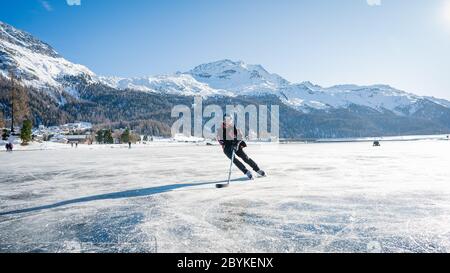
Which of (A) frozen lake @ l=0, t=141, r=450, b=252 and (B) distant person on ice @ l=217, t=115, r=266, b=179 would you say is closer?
(A) frozen lake @ l=0, t=141, r=450, b=252

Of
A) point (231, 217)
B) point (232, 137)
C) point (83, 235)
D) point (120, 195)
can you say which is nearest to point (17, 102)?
point (232, 137)

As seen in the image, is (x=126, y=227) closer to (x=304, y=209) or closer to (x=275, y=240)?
(x=275, y=240)

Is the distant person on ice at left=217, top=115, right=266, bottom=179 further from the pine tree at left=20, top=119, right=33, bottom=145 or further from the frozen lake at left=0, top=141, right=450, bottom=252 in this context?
the pine tree at left=20, top=119, right=33, bottom=145

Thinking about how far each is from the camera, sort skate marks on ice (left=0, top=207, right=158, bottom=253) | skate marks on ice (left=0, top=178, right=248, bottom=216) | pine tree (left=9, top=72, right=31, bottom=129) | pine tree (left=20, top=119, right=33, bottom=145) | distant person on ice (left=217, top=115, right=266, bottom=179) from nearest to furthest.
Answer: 1. skate marks on ice (left=0, top=207, right=158, bottom=253)
2. skate marks on ice (left=0, top=178, right=248, bottom=216)
3. distant person on ice (left=217, top=115, right=266, bottom=179)
4. pine tree (left=20, top=119, right=33, bottom=145)
5. pine tree (left=9, top=72, right=31, bottom=129)

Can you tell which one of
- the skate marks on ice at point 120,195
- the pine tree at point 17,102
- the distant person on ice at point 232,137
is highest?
the pine tree at point 17,102

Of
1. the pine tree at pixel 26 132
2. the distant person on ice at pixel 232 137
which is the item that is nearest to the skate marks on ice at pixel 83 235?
the distant person on ice at pixel 232 137

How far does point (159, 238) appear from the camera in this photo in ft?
13.7

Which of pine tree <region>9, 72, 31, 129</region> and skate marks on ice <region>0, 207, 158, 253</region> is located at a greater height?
pine tree <region>9, 72, 31, 129</region>

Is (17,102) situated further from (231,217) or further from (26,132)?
(231,217)

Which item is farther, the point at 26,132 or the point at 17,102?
the point at 17,102

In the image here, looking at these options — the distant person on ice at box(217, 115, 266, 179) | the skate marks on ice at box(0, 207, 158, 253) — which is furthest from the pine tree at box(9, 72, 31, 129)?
the skate marks on ice at box(0, 207, 158, 253)

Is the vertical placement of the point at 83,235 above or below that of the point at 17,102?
below

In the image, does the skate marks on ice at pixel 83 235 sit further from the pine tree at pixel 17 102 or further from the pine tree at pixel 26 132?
the pine tree at pixel 17 102
